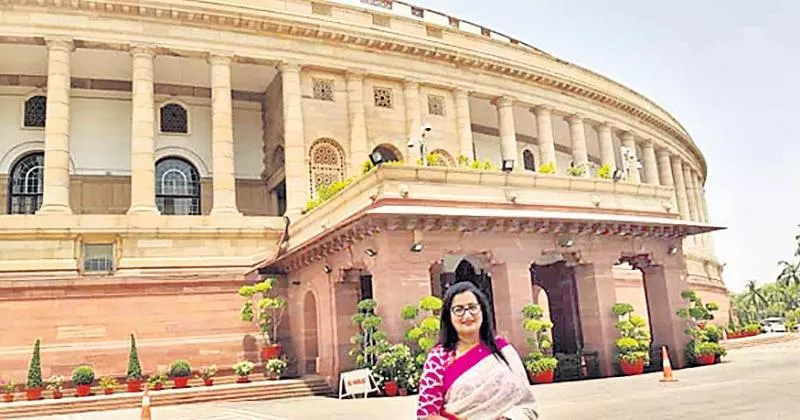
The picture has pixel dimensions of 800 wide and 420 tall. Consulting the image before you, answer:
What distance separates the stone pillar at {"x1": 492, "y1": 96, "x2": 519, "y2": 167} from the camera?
3336 cm

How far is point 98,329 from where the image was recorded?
859 inches

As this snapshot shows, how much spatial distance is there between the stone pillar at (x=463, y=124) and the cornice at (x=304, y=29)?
1453 mm

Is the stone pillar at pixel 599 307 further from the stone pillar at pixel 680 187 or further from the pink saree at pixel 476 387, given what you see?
the stone pillar at pixel 680 187

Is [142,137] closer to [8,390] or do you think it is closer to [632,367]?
[8,390]

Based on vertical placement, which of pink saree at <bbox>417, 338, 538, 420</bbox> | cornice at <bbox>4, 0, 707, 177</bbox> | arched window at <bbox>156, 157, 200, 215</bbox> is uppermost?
cornice at <bbox>4, 0, 707, 177</bbox>

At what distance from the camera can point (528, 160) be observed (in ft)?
130

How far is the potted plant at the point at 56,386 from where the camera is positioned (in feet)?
62.5

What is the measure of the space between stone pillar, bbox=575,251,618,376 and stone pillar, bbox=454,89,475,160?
13.3 m

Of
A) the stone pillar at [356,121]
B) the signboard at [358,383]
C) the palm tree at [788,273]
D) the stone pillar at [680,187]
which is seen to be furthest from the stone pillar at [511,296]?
the palm tree at [788,273]

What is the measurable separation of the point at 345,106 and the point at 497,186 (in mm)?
12369

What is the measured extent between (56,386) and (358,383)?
346 inches

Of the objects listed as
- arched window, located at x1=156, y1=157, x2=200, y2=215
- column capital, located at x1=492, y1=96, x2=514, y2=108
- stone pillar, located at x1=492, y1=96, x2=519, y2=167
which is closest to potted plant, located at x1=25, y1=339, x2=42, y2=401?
arched window, located at x1=156, y1=157, x2=200, y2=215

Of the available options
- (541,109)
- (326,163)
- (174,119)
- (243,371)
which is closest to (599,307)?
(243,371)

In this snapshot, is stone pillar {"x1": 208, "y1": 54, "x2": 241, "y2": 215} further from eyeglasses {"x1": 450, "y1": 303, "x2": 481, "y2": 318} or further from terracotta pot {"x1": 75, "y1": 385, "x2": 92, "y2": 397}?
eyeglasses {"x1": 450, "y1": 303, "x2": 481, "y2": 318}
